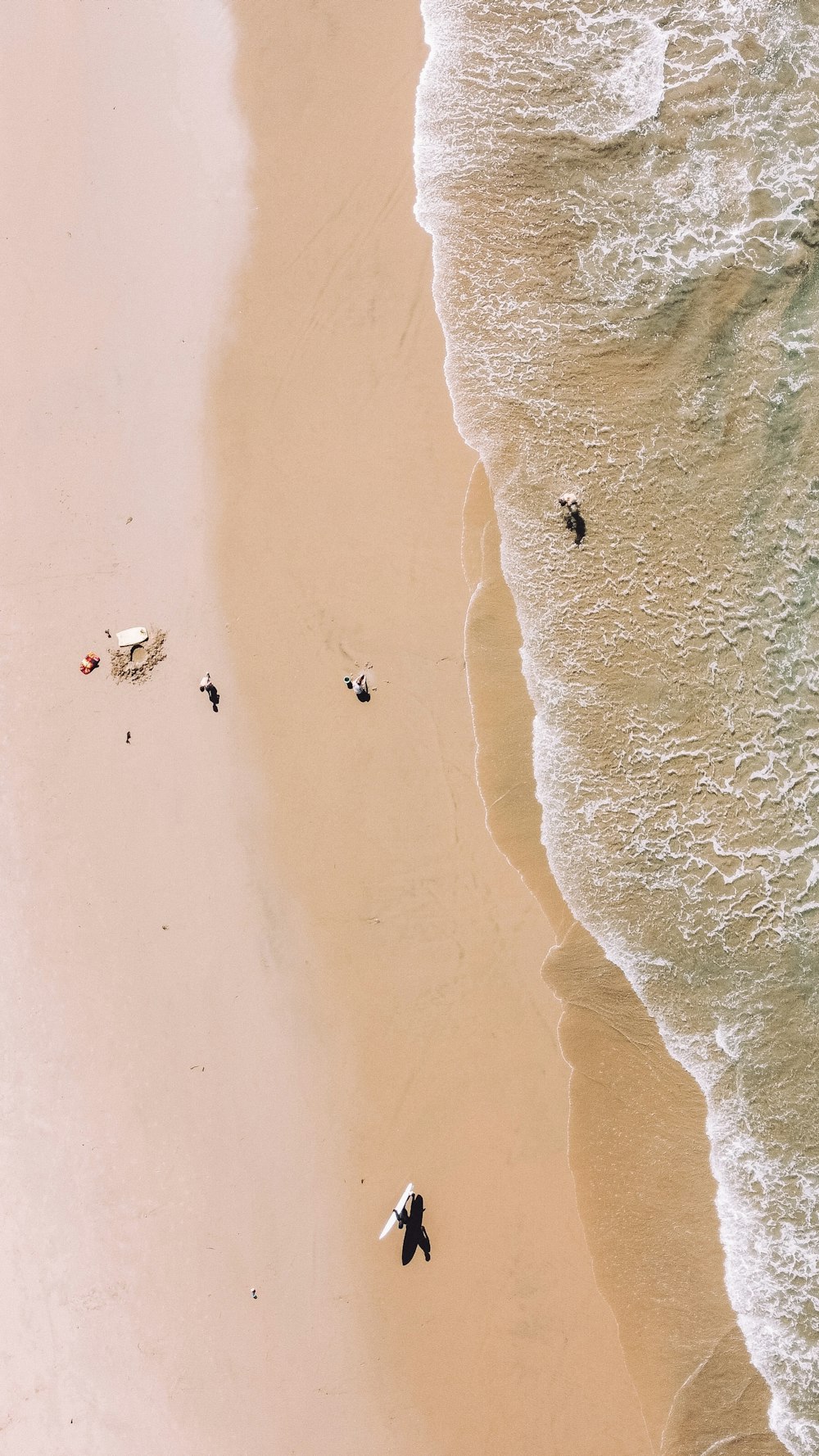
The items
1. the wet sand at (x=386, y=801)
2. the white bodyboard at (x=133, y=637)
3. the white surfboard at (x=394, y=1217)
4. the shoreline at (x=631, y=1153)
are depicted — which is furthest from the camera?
the white bodyboard at (x=133, y=637)

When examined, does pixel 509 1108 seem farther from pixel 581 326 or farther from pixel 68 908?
pixel 581 326

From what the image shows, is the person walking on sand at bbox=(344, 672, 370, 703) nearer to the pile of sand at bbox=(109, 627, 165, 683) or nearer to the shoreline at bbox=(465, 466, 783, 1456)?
the shoreline at bbox=(465, 466, 783, 1456)

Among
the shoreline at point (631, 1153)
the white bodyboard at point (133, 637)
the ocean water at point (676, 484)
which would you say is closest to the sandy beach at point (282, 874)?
the shoreline at point (631, 1153)

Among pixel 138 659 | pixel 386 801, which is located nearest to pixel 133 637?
pixel 138 659

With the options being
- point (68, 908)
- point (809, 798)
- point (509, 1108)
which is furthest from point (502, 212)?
point (509, 1108)

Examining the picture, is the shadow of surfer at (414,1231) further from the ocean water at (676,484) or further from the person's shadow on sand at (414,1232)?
the ocean water at (676,484)

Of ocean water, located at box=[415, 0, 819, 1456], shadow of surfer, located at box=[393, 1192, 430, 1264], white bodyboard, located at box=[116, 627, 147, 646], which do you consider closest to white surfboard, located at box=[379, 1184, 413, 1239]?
shadow of surfer, located at box=[393, 1192, 430, 1264]

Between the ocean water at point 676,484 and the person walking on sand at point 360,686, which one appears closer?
the ocean water at point 676,484
